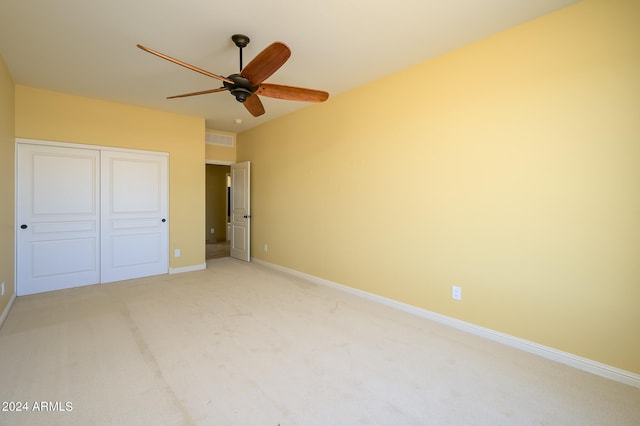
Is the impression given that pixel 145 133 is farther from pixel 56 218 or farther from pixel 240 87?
pixel 240 87

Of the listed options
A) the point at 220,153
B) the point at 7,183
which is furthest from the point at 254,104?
the point at 220,153

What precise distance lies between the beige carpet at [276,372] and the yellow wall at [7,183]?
0.43 m

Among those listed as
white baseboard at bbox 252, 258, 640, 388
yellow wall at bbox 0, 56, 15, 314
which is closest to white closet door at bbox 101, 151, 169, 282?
yellow wall at bbox 0, 56, 15, 314

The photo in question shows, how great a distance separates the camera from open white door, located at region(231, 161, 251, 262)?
19.2 ft

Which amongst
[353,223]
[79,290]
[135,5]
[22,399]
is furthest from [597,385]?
[79,290]

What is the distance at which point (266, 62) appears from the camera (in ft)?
6.67

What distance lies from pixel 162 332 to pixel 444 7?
11.8 ft

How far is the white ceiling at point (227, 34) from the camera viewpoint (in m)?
2.22

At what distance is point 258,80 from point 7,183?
10.7 ft

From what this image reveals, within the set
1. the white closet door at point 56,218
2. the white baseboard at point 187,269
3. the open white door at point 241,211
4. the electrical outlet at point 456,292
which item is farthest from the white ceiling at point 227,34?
the white baseboard at point 187,269

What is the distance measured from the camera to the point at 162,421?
1.63 metres

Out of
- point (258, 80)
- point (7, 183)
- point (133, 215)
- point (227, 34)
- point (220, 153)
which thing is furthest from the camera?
point (220, 153)

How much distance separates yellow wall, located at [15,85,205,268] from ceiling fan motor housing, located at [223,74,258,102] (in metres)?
2.94

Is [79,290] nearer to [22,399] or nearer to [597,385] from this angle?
[22,399]
